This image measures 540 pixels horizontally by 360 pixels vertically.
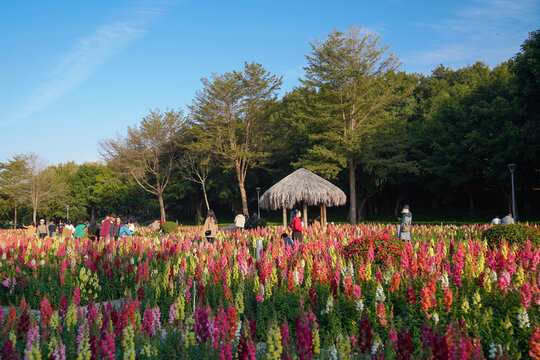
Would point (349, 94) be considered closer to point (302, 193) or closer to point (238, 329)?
point (302, 193)

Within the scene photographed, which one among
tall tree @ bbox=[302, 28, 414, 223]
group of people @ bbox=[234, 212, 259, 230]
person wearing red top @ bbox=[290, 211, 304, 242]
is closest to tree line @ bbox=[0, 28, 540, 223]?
tall tree @ bbox=[302, 28, 414, 223]

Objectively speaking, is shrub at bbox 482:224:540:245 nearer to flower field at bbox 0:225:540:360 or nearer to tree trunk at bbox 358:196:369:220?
flower field at bbox 0:225:540:360

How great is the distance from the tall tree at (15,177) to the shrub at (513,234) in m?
56.7

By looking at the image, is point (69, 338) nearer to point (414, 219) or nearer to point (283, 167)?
point (414, 219)

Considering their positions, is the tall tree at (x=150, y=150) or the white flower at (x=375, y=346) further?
the tall tree at (x=150, y=150)

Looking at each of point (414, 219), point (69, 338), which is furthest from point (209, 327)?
point (414, 219)

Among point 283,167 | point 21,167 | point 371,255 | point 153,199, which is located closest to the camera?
point 371,255

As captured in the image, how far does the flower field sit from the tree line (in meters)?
19.5

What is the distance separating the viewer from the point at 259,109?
38.8 meters

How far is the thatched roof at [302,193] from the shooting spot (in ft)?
73.5

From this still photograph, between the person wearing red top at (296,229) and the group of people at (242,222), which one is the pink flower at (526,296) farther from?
the group of people at (242,222)

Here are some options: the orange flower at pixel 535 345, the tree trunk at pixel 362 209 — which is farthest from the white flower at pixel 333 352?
the tree trunk at pixel 362 209

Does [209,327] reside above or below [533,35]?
below

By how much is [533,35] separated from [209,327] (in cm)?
2613
